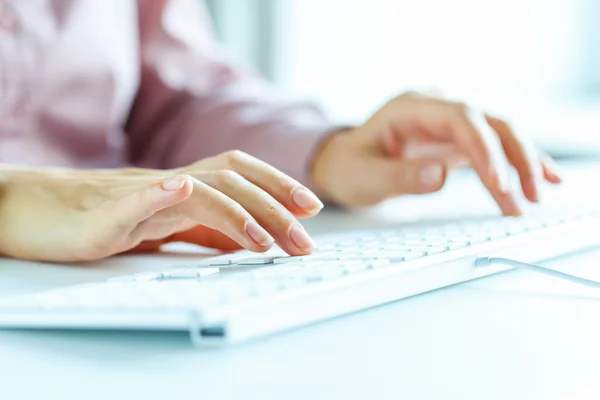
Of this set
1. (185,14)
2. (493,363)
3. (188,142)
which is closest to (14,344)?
(493,363)

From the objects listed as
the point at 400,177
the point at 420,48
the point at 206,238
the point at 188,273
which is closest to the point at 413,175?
the point at 400,177

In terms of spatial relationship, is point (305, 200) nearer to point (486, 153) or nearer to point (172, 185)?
point (172, 185)

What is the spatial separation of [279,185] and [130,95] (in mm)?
463

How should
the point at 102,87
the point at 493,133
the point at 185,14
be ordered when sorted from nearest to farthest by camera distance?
the point at 493,133 < the point at 102,87 < the point at 185,14

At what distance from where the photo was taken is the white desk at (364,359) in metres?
0.29

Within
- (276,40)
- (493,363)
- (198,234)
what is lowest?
(276,40)

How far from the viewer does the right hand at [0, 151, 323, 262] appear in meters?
0.45

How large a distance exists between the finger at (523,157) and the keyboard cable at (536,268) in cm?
24

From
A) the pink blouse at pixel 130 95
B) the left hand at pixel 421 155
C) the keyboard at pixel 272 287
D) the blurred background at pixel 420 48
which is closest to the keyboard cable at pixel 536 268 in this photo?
the keyboard at pixel 272 287

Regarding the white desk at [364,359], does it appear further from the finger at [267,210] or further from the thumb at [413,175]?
the thumb at [413,175]

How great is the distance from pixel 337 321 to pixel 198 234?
0.20m

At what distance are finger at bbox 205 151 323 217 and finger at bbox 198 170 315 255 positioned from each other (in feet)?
0.05

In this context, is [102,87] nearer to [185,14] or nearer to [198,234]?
[185,14]

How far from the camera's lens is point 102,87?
0.85 m
